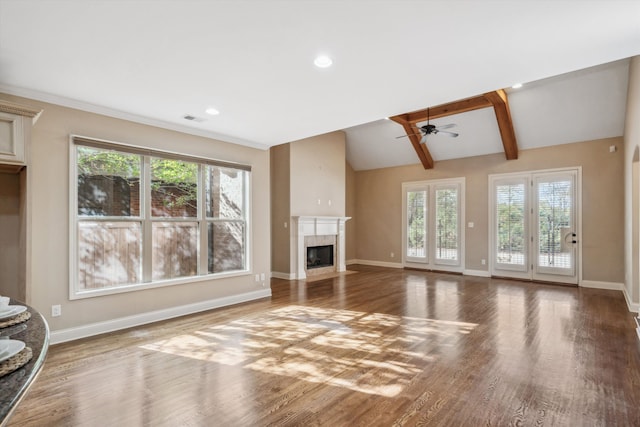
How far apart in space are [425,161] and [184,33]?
24.1 feet

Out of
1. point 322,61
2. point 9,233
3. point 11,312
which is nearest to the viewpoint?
point 11,312

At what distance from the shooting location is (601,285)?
6707mm

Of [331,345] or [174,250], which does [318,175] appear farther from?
[331,345]

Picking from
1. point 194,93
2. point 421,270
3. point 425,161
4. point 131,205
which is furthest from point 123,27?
point 421,270

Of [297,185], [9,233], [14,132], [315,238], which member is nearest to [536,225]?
[315,238]

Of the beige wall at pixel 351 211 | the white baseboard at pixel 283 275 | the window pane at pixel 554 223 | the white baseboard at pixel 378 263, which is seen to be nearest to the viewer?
the window pane at pixel 554 223

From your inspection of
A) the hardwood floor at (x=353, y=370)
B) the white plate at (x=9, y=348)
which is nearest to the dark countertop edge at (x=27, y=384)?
the white plate at (x=9, y=348)

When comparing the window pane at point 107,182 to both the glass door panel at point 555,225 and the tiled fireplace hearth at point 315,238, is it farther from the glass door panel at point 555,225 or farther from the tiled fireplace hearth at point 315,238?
the glass door panel at point 555,225

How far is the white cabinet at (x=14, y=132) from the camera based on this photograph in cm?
289

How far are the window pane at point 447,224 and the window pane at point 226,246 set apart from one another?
538 centimetres

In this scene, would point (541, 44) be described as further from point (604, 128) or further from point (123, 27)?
point (604, 128)

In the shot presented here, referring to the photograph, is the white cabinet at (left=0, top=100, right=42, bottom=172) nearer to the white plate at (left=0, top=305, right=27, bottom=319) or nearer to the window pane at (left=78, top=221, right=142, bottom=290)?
the window pane at (left=78, top=221, right=142, bottom=290)

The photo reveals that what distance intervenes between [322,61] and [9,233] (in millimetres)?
3406

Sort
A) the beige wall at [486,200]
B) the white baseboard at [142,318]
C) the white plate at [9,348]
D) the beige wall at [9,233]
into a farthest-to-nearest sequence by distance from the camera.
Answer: the beige wall at [486,200]
the white baseboard at [142,318]
the beige wall at [9,233]
the white plate at [9,348]
